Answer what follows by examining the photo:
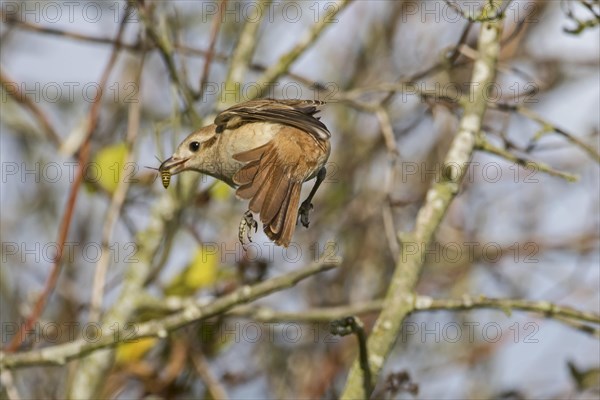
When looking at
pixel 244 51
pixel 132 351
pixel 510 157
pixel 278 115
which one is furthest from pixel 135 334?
pixel 244 51

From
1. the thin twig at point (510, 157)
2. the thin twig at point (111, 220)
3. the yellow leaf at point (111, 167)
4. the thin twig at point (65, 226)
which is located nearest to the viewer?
the thin twig at point (510, 157)

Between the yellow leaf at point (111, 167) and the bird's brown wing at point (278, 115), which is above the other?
the yellow leaf at point (111, 167)

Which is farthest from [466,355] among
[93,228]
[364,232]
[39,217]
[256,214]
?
[256,214]

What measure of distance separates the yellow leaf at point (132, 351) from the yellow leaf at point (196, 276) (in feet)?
0.82

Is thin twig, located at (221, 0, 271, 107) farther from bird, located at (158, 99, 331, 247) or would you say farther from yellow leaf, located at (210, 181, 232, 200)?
bird, located at (158, 99, 331, 247)

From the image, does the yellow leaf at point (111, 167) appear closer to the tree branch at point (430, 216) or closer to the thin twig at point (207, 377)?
the thin twig at point (207, 377)

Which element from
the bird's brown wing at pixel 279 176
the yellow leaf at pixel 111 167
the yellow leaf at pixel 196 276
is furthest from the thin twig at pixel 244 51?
the bird's brown wing at pixel 279 176

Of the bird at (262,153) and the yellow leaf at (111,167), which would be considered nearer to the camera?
the bird at (262,153)

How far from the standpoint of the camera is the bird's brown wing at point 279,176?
107 inches

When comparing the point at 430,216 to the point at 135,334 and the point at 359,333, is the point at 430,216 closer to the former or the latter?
the point at 359,333

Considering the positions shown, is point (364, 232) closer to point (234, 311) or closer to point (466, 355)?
point (466, 355)

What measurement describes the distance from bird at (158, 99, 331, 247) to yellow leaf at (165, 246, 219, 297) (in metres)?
1.12

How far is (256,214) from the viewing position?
2.80 m

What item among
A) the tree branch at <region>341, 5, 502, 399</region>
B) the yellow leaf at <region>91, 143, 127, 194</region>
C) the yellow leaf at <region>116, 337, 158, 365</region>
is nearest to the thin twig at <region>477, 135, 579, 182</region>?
the tree branch at <region>341, 5, 502, 399</region>
